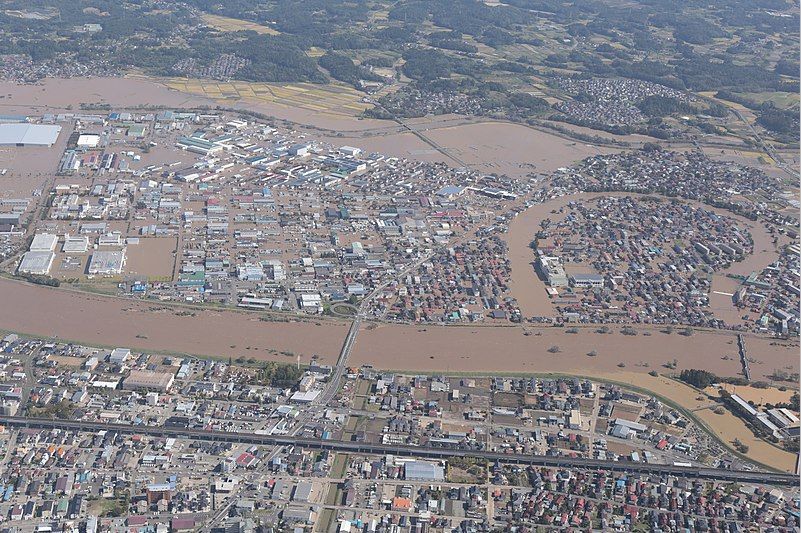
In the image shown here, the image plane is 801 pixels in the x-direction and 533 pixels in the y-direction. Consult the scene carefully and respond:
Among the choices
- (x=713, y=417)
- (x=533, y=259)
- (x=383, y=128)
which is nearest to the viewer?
(x=713, y=417)

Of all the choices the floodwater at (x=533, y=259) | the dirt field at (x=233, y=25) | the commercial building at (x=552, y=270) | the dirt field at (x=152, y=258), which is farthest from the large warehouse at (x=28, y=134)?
the dirt field at (x=233, y=25)

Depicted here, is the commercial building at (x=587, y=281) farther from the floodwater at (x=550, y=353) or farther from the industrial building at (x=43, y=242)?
the industrial building at (x=43, y=242)

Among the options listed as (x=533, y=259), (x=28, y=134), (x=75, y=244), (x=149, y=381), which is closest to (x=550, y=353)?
(x=533, y=259)

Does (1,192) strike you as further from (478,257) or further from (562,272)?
(562,272)

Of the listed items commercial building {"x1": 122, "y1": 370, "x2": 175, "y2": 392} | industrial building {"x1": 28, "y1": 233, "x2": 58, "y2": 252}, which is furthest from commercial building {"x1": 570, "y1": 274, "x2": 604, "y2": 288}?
industrial building {"x1": 28, "y1": 233, "x2": 58, "y2": 252}

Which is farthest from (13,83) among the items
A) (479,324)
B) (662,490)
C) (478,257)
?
(662,490)

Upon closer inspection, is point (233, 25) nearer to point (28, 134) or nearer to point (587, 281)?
point (28, 134)

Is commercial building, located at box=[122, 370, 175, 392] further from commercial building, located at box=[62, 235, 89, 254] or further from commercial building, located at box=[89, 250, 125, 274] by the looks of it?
commercial building, located at box=[62, 235, 89, 254]
